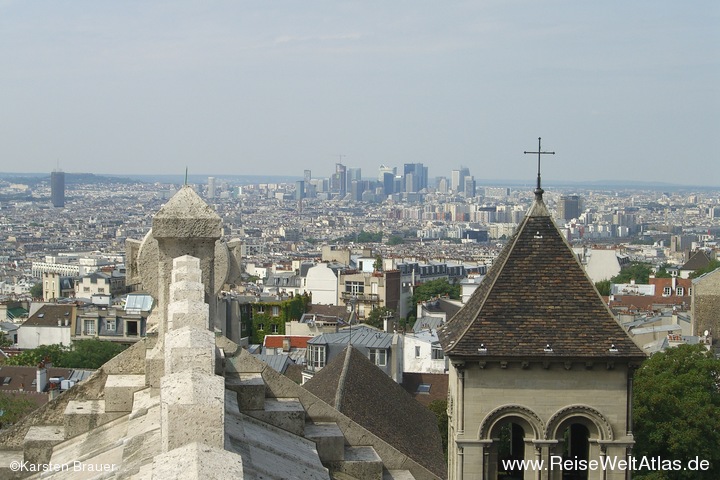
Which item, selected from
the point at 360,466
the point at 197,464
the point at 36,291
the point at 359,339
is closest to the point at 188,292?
the point at 360,466

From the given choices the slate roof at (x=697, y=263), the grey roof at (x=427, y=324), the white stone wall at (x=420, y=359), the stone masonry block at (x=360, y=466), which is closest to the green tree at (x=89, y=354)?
the white stone wall at (x=420, y=359)

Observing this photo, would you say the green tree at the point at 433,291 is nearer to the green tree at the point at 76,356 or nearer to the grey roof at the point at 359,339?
the green tree at the point at 76,356

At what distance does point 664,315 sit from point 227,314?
70893 mm

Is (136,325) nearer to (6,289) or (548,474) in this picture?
(548,474)

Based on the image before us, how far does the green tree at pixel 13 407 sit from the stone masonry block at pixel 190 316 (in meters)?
24.8

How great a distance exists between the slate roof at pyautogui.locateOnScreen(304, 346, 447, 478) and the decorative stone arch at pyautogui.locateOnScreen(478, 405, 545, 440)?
33.2 feet

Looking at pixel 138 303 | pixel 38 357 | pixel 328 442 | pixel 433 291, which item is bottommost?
pixel 433 291

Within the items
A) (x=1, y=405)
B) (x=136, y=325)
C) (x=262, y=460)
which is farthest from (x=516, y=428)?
(x=136, y=325)

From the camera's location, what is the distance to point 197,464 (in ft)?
12.4

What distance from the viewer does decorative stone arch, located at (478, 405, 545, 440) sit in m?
14.6

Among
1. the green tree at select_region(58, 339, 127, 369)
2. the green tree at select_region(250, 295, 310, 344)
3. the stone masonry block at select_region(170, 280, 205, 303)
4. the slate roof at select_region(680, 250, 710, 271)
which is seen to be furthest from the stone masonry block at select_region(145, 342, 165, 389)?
the slate roof at select_region(680, 250, 710, 271)

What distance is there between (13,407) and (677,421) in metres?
16.3

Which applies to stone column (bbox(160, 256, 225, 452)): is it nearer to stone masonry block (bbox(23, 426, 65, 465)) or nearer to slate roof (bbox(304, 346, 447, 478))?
stone masonry block (bbox(23, 426, 65, 465))

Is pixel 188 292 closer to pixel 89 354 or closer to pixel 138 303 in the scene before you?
pixel 89 354
